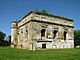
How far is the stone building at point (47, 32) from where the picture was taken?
71.3 ft

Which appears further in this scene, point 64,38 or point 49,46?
point 64,38

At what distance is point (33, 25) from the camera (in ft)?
71.1

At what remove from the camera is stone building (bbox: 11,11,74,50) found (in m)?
21.7

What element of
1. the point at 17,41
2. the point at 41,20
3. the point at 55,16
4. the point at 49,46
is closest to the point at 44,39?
the point at 49,46

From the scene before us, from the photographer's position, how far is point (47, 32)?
2319 cm

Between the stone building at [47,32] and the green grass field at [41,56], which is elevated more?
the stone building at [47,32]

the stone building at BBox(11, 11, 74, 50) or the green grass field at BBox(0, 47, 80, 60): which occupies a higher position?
the stone building at BBox(11, 11, 74, 50)

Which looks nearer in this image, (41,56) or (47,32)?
(41,56)

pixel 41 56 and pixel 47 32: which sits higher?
pixel 47 32

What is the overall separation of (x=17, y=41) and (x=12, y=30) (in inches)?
110

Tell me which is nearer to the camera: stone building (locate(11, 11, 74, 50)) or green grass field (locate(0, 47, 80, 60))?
green grass field (locate(0, 47, 80, 60))

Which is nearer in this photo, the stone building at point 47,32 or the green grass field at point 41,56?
the green grass field at point 41,56

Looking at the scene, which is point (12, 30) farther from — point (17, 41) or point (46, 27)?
point (46, 27)

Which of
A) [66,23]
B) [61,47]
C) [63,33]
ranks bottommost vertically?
[61,47]
